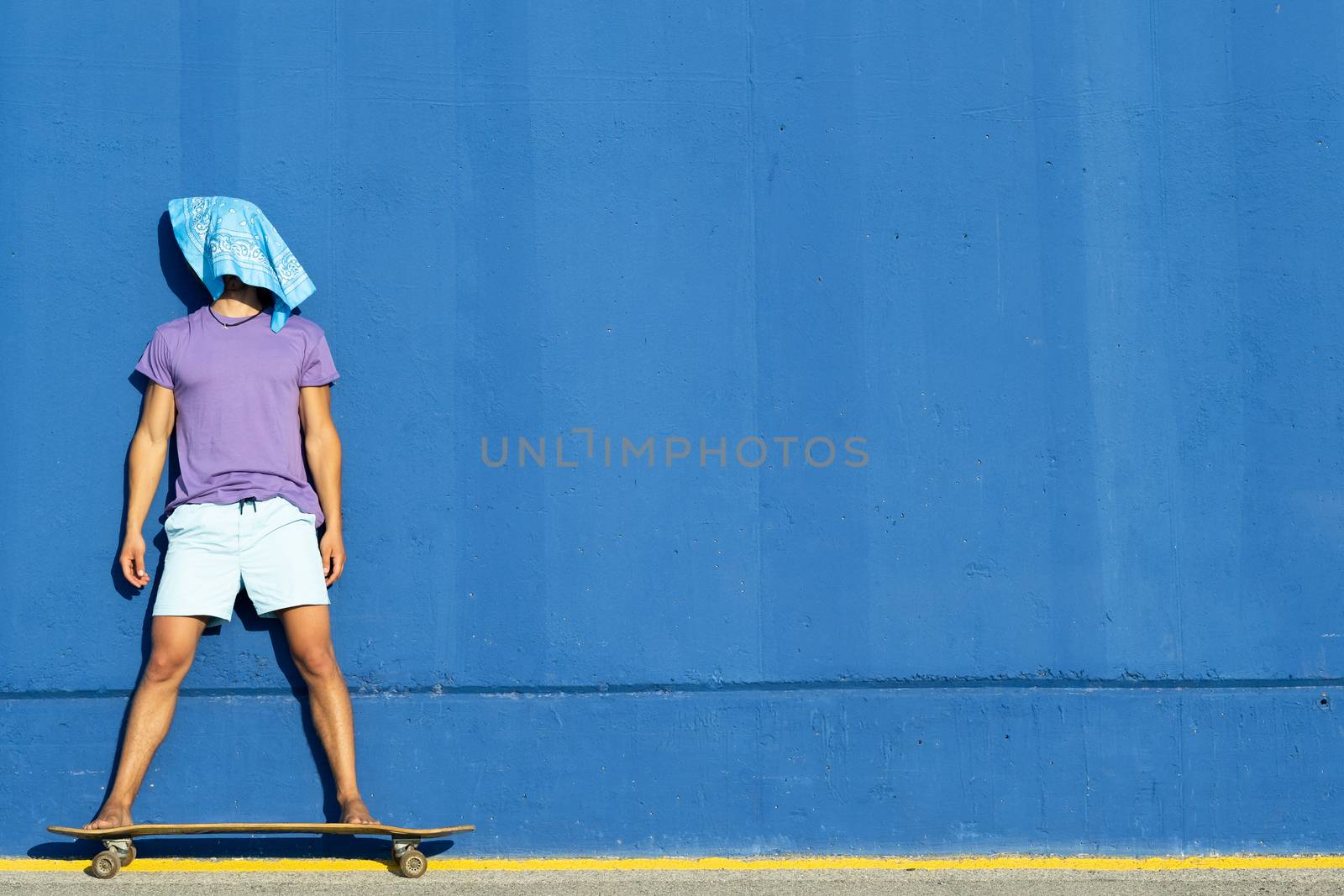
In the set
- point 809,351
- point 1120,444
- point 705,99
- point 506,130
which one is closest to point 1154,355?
point 1120,444

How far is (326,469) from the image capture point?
4715mm

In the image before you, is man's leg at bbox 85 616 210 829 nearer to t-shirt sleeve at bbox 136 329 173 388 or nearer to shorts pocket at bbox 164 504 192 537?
shorts pocket at bbox 164 504 192 537

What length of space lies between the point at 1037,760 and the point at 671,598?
145 centimetres

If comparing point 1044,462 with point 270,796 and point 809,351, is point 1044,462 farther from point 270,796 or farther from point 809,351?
point 270,796

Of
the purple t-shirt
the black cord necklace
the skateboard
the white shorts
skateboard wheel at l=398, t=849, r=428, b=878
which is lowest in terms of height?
skateboard wheel at l=398, t=849, r=428, b=878

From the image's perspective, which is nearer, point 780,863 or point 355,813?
point 355,813

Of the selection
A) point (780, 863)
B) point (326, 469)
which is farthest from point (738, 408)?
Answer: point (780, 863)

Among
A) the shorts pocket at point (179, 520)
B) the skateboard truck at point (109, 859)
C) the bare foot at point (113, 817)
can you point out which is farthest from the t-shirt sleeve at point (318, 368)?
the skateboard truck at point (109, 859)

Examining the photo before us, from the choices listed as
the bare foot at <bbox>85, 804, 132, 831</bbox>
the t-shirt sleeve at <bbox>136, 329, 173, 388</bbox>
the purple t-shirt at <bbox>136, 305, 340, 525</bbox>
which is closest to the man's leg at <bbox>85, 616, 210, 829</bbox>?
the bare foot at <bbox>85, 804, 132, 831</bbox>

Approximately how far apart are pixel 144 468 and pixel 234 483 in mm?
369

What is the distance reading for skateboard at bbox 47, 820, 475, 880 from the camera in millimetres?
4363

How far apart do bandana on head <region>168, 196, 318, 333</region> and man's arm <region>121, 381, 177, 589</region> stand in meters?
0.44

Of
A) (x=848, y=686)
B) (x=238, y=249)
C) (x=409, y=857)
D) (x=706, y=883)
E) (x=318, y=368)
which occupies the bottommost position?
(x=706, y=883)

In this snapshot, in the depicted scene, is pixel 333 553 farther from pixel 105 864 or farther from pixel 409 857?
pixel 105 864
